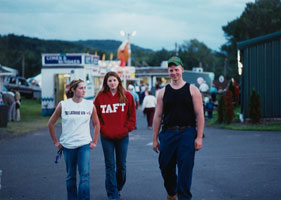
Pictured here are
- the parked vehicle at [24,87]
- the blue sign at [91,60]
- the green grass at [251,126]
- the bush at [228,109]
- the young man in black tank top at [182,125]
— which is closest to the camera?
the young man in black tank top at [182,125]

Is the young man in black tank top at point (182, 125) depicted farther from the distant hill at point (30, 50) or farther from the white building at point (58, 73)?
the distant hill at point (30, 50)

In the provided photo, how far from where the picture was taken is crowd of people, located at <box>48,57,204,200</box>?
16.7 feet

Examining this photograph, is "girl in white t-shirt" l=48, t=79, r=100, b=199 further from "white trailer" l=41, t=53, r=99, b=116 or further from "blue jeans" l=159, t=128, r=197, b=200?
"white trailer" l=41, t=53, r=99, b=116

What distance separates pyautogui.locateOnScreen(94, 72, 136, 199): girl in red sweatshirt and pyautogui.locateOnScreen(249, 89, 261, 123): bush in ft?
39.4

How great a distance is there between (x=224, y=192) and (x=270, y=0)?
5608cm

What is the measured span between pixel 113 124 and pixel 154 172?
8.14 ft

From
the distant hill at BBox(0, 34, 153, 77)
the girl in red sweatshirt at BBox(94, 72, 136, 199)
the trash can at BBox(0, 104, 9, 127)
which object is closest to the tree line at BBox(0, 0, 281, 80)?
the distant hill at BBox(0, 34, 153, 77)

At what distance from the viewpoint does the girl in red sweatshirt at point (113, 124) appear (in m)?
5.91

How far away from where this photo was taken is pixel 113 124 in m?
5.94

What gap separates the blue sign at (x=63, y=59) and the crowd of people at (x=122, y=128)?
66.0 feet

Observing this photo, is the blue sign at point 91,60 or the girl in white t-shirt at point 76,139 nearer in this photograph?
the girl in white t-shirt at point 76,139

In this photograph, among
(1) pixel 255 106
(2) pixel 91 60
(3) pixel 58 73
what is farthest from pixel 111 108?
(2) pixel 91 60

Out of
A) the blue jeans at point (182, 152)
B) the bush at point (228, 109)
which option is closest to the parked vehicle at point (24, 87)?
the bush at point (228, 109)

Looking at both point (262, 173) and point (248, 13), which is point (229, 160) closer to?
point (262, 173)
